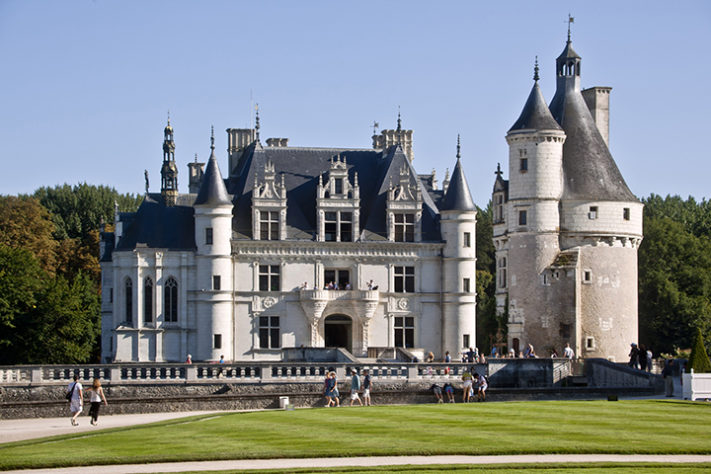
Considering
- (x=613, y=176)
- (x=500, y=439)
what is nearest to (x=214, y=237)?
(x=613, y=176)

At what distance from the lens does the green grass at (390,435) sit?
2172 centimetres

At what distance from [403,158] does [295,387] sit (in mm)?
17738

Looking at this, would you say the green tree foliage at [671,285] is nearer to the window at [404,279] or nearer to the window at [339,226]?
the window at [404,279]

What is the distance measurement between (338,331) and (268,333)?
136 inches

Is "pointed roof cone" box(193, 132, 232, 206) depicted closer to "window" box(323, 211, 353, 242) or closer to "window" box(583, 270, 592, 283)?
"window" box(323, 211, 353, 242)

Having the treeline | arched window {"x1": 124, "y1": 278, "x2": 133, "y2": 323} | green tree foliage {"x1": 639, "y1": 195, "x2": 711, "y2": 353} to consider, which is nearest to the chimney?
green tree foliage {"x1": 639, "y1": 195, "x2": 711, "y2": 353}

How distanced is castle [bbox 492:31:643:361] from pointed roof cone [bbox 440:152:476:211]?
116 inches

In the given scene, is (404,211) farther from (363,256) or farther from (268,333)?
(268,333)

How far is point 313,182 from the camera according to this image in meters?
56.2

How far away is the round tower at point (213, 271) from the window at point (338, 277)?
4471mm

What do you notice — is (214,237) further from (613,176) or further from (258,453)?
(258,453)

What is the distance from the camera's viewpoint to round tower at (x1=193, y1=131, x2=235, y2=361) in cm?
5228

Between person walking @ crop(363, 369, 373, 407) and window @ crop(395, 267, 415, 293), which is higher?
window @ crop(395, 267, 415, 293)

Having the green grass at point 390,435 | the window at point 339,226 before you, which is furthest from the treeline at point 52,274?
the green grass at point 390,435
